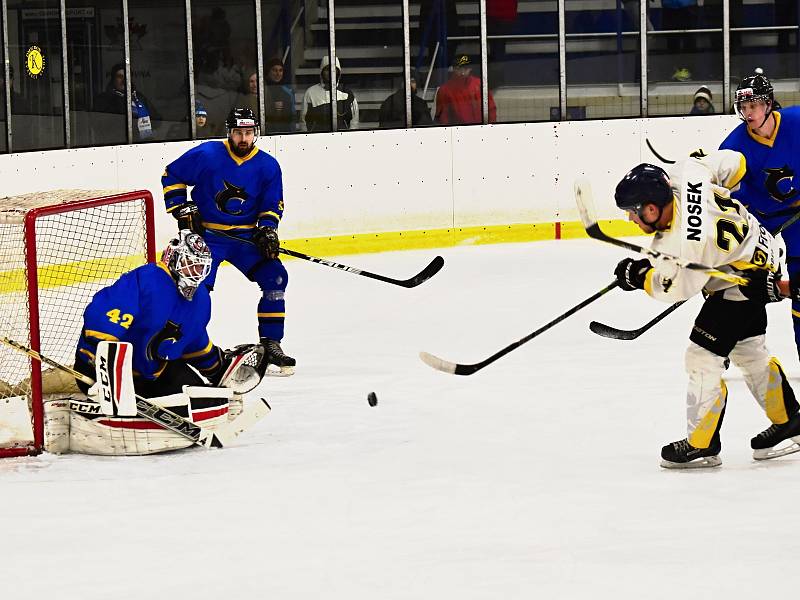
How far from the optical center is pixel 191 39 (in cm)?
859

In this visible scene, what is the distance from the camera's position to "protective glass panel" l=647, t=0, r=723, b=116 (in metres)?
9.35

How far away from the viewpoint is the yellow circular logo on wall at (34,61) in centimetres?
783

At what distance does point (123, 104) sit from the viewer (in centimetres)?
826

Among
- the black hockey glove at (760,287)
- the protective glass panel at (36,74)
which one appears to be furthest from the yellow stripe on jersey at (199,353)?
the protective glass panel at (36,74)

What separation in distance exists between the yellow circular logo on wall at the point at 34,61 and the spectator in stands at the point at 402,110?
2.03m

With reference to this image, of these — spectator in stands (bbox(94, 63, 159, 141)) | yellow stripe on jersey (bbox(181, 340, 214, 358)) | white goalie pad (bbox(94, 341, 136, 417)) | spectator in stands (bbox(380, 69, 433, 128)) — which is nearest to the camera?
white goalie pad (bbox(94, 341, 136, 417))

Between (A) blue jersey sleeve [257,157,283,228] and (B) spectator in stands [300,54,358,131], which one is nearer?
(A) blue jersey sleeve [257,157,283,228]

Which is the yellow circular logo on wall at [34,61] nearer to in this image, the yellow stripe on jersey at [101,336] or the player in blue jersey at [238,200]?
the player in blue jersey at [238,200]

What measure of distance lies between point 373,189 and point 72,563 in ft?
18.1

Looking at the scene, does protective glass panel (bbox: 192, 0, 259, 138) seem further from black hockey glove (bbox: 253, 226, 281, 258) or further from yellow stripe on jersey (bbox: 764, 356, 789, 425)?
yellow stripe on jersey (bbox: 764, 356, 789, 425)

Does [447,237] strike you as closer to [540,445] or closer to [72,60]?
[72,60]

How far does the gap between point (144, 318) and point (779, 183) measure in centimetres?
213

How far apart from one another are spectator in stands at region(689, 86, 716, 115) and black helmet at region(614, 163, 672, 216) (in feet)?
18.8

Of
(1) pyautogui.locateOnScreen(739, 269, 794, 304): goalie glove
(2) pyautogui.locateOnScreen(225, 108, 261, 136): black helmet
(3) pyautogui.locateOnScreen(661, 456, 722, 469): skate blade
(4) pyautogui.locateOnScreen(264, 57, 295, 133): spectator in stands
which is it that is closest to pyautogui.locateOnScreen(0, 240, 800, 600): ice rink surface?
(3) pyautogui.locateOnScreen(661, 456, 722, 469): skate blade
